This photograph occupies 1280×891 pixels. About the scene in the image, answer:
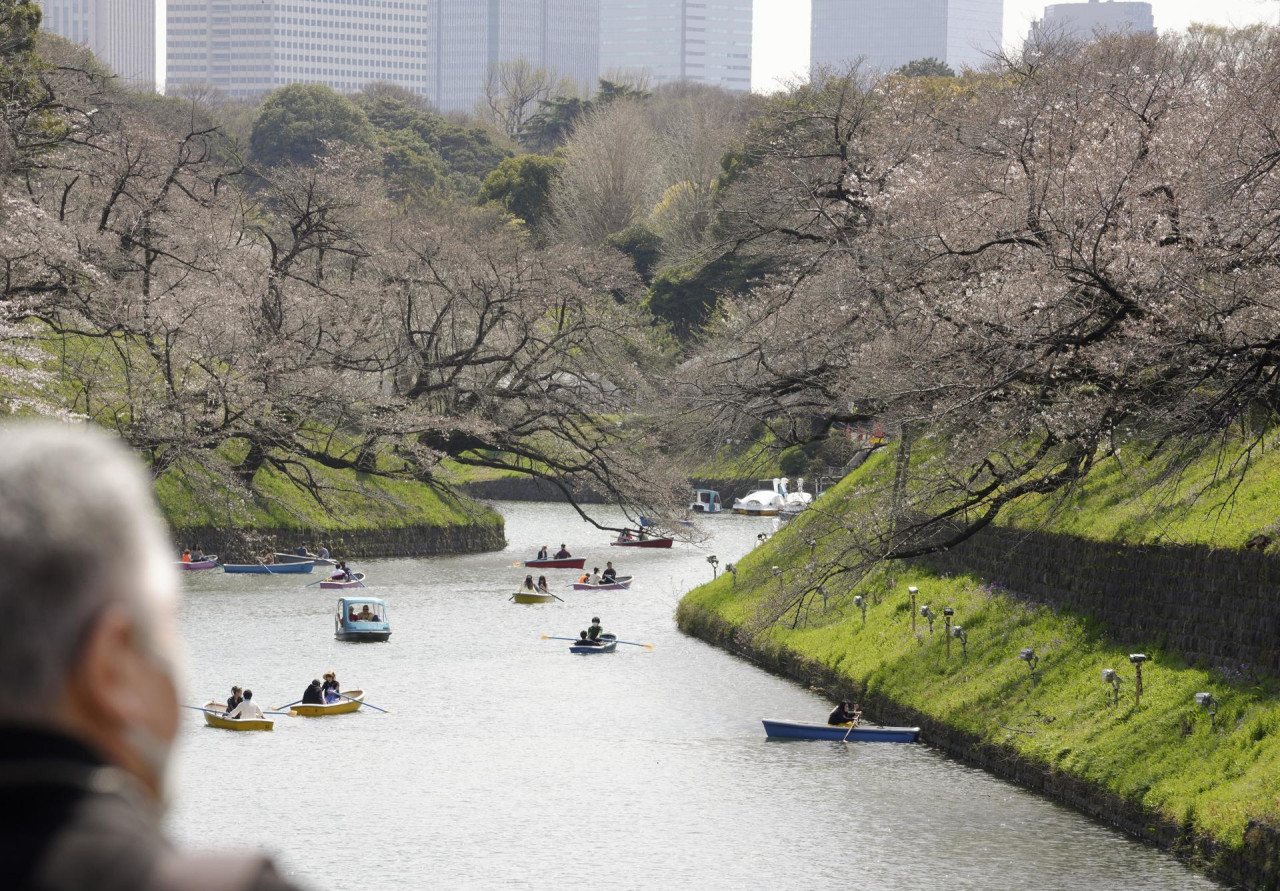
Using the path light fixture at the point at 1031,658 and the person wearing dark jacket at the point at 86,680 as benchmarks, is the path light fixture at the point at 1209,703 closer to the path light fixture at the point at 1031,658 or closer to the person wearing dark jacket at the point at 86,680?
the path light fixture at the point at 1031,658

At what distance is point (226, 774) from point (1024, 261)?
535 inches

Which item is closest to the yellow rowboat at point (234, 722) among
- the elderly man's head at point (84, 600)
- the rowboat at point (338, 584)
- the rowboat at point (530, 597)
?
the rowboat at point (530, 597)

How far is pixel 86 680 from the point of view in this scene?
1.45 m

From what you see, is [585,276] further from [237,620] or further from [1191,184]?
[1191,184]

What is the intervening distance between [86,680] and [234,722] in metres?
23.7

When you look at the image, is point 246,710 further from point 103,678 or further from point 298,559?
point 103,678

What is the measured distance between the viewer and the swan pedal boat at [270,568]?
42.3 m

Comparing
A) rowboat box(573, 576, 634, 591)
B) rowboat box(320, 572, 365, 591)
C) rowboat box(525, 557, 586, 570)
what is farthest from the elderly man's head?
rowboat box(525, 557, 586, 570)

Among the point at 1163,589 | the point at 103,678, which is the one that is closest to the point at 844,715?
the point at 1163,589

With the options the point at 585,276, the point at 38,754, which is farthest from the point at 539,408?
the point at 38,754

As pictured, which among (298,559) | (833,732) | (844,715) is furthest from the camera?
(298,559)

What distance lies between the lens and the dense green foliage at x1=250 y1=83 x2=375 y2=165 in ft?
312

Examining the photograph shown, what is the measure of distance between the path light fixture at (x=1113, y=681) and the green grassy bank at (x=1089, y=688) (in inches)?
3.3

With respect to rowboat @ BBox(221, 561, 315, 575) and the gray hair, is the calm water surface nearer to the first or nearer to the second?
rowboat @ BBox(221, 561, 315, 575)
